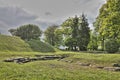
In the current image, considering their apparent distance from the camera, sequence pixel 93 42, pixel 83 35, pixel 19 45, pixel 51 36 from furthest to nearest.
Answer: pixel 51 36 < pixel 83 35 < pixel 93 42 < pixel 19 45

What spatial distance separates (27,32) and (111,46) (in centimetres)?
7527

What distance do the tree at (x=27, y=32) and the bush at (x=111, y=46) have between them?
72351 mm

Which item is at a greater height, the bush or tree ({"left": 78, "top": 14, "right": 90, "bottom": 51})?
tree ({"left": 78, "top": 14, "right": 90, "bottom": 51})

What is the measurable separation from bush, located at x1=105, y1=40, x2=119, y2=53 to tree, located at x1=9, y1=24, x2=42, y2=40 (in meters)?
72.4

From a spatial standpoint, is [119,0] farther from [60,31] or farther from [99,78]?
[60,31]

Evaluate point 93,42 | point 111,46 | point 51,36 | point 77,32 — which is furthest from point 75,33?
point 111,46

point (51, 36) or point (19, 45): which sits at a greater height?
point (51, 36)

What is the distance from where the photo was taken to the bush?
53.6m

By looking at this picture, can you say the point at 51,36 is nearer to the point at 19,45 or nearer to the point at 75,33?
the point at 75,33

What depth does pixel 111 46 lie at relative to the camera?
54.8m

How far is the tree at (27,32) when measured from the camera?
123562mm

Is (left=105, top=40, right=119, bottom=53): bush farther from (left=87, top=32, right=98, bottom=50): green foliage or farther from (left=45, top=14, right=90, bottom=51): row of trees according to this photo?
(left=45, top=14, right=90, bottom=51): row of trees

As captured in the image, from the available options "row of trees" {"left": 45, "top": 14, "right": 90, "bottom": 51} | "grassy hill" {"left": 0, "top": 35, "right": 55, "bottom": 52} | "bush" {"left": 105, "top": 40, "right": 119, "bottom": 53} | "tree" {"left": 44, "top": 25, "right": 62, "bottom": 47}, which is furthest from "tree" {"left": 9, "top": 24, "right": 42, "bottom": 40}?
"bush" {"left": 105, "top": 40, "right": 119, "bottom": 53}

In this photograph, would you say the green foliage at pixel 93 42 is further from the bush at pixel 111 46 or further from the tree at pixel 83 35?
the bush at pixel 111 46
